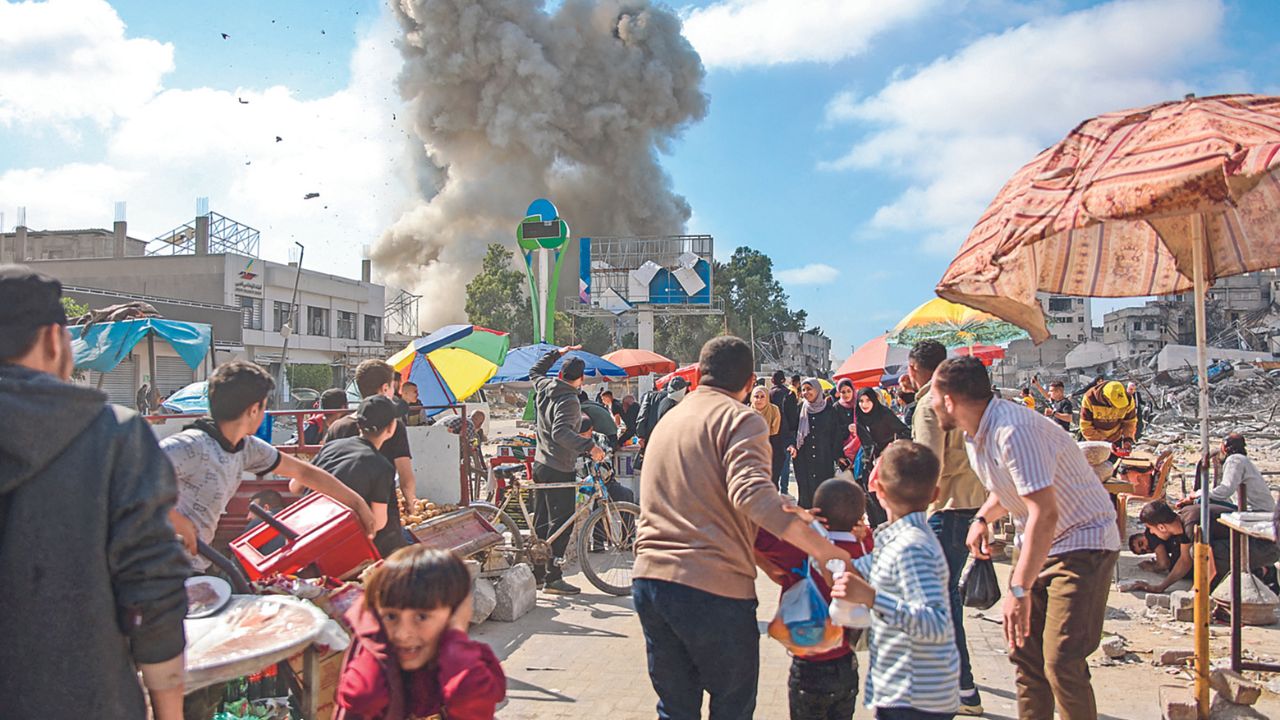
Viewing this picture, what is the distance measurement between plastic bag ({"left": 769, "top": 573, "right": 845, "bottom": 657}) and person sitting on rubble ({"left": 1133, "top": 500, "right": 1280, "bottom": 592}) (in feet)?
13.6

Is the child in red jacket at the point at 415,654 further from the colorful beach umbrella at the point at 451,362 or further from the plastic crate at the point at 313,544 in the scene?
the colorful beach umbrella at the point at 451,362

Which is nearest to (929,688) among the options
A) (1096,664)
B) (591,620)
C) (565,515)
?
(1096,664)

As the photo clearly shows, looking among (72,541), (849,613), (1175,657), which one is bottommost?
(1175,657)

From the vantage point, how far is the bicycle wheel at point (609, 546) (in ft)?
22.9

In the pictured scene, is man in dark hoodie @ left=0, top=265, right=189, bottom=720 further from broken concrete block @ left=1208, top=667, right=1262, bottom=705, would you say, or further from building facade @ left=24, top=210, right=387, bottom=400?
building facade @ left=24, top=210, right=387, bottom=400

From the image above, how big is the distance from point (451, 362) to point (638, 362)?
7.20 metres

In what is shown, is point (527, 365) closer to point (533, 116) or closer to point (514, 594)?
point (514, 594)

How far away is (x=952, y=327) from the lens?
10133 mm

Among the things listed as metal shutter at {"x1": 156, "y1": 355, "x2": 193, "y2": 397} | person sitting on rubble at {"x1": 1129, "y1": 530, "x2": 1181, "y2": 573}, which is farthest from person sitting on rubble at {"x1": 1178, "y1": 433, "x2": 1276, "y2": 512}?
metal shutter at {"x1": 156, "y1": 355, "x2": 193, "y2": 397}

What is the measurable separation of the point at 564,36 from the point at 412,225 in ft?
65.4

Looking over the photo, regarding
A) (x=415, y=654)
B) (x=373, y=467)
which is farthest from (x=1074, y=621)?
(x=373, y=467)

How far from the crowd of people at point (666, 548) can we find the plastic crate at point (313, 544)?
0.13 m

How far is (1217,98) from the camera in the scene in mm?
3705

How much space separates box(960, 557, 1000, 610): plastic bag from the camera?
3658mm
